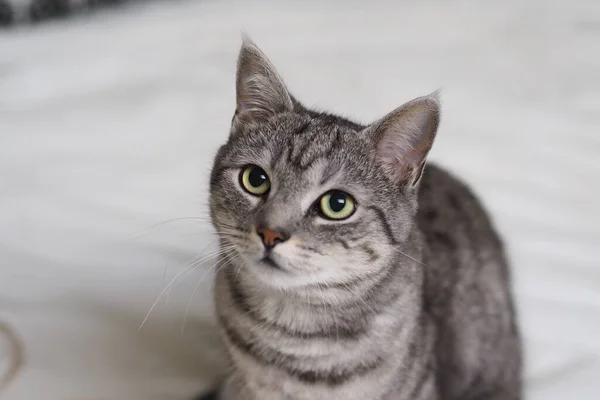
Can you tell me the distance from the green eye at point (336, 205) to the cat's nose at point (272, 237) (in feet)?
0.31

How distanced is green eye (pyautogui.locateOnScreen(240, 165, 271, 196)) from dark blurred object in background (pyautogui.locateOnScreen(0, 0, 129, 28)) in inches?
63.0

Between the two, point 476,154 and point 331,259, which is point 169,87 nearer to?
point 476,154

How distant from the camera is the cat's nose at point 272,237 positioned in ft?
3.59

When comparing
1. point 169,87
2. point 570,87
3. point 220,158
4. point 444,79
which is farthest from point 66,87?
point 570,87

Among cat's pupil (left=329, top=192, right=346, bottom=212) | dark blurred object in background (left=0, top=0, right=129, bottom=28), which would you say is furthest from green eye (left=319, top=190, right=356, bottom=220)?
dark blurred object in background (left=0, top=0, right=129, bottom=28)

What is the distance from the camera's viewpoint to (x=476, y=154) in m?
2.17

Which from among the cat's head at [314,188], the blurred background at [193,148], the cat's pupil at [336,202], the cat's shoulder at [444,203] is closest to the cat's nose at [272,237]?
the cat's head at [314,188]

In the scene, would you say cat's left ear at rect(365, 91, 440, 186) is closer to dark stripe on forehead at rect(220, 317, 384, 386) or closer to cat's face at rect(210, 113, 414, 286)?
cat's face at rect(210, 113, 414, 286)

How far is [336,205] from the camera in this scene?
1161mm

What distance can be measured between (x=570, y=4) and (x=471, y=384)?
1931mm

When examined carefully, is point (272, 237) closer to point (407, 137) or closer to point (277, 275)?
point (277, 275)

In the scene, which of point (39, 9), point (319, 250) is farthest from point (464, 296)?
point (39, 9)

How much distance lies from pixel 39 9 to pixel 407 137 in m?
1.80

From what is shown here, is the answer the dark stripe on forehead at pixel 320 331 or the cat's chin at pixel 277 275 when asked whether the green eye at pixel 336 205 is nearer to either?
the cat's chin at pixel 277 275
